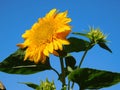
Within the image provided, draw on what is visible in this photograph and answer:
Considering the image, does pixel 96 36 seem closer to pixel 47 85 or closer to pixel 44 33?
pixel 44 33

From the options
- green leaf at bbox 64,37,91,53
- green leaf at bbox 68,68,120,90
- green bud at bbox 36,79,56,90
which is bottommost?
green bud at bbox 36,79,56,90

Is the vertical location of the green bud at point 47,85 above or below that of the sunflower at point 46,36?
below

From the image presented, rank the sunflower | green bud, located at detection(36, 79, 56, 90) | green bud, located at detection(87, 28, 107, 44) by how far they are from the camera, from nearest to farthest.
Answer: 1. green bud, located at detection(36, 79, 56, 90)
2. the sunflower
3. green bud, located at detection(87, 28, 107, 44)

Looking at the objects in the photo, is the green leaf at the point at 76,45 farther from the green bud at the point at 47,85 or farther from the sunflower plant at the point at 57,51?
the green bud at the point at 47,85

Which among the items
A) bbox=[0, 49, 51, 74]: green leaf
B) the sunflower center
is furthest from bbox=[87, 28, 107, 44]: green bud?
bbox=[0, 49, 51, 74]: green leaf

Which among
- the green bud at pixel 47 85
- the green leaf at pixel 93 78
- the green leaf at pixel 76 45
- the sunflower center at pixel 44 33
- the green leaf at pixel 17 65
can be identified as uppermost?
the sunflower center at pixel 44 33

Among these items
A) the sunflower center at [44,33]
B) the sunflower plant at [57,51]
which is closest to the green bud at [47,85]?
the sunflower plant at [57,51]

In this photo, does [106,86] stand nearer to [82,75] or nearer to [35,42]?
[82,75]

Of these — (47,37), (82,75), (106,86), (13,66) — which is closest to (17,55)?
(13,66)

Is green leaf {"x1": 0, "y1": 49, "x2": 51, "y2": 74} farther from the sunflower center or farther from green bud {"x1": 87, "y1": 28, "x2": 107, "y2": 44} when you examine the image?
green bud {"x1": 87, "y1": 28, "x2": 107, "y2": 44}

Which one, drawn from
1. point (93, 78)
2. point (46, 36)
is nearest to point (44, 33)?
point (46, 36)
